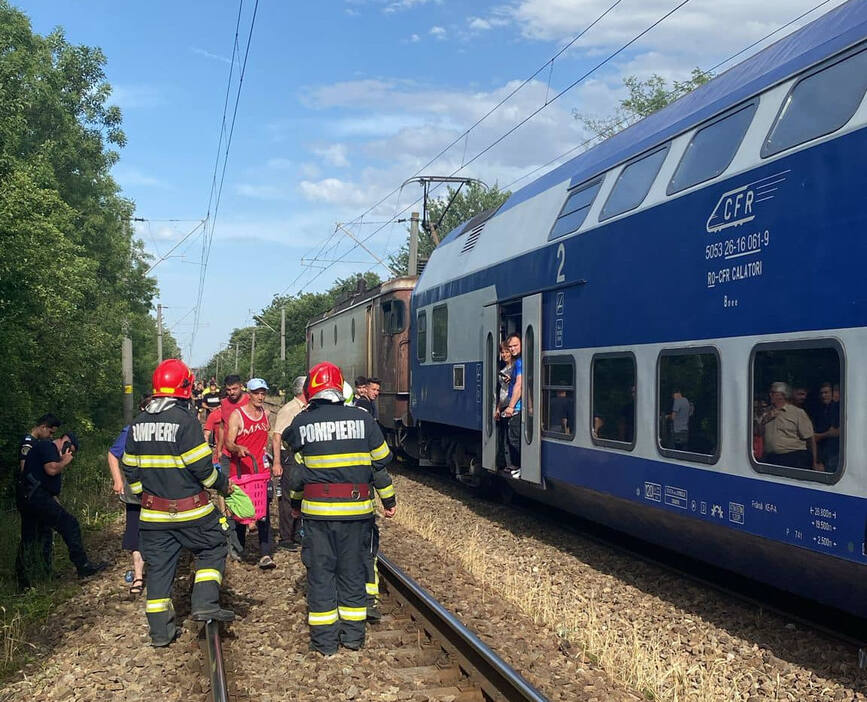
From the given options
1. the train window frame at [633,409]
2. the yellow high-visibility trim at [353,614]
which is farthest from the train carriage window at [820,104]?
the yellow high-visibility trim at [353,614]

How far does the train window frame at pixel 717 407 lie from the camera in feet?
21.2

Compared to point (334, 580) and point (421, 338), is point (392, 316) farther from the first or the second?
point (334, 580)

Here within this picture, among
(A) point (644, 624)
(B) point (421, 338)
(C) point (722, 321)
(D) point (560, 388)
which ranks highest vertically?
(B) point (421, 338)

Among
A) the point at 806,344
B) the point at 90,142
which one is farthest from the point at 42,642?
the point at 90,142

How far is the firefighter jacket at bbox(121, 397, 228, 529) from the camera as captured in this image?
6.21m

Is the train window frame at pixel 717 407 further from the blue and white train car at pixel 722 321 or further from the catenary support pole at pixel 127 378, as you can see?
the catenary support pole at pixel 127 378

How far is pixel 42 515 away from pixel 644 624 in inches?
225

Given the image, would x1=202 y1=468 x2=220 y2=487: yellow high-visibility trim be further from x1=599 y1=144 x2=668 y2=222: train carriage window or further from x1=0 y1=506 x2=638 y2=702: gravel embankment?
x1=599 y1=144 x2=668 y2=222: train carriage window

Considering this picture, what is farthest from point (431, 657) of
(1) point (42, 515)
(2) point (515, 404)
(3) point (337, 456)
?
(2) point (515, 404)

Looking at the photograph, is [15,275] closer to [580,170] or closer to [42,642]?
[42,642]

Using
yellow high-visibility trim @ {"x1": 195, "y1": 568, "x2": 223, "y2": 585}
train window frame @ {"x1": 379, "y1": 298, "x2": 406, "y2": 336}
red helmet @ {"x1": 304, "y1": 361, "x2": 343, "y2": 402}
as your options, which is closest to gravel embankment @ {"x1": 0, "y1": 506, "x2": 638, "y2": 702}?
yellow high-visibility trim @ {"x1": 195, "y1": 568, "x2": 223, "y2": 585}

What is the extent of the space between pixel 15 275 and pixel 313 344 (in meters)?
18.0

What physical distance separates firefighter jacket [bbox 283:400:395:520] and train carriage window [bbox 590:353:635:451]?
99.7 inches

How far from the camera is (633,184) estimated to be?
8.15 meters
